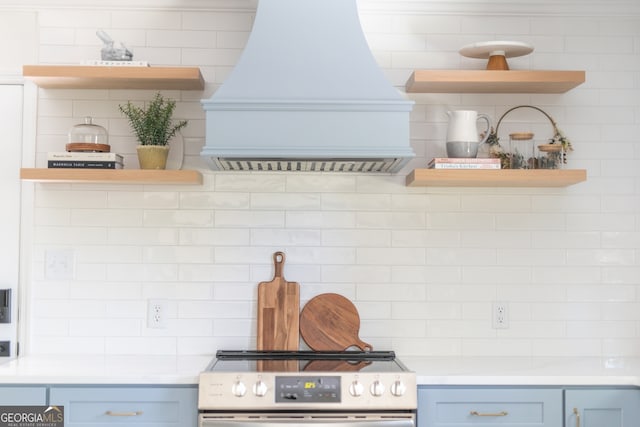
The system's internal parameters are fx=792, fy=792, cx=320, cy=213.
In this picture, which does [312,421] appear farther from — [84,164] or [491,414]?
[84,164]

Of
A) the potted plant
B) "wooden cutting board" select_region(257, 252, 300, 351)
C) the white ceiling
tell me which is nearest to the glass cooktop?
"wooden cutting board" select_region(257, 252, 300, 351)

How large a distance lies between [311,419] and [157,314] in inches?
38.3

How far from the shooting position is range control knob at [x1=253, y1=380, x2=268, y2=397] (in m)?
2.81

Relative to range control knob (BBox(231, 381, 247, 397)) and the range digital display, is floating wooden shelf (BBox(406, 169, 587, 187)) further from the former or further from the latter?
range control knob (BBox(231, 381, 247, 397))

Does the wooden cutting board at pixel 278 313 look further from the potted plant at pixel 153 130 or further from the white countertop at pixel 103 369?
the potted plant at pixel 153 130

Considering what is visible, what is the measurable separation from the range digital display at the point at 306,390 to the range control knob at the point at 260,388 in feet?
0.14

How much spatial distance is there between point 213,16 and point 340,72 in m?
0.82

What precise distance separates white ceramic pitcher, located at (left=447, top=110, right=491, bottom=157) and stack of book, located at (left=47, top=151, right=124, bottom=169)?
1.40 m

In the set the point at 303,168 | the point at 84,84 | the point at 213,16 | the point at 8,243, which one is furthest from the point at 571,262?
the point at 8,243

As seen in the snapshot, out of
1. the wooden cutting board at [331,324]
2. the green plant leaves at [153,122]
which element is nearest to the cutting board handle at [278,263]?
the wooden cutting board at [331,324]

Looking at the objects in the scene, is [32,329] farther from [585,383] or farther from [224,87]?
[585,383]

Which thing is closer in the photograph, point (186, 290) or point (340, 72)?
point (340, 72)

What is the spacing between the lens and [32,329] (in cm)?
342

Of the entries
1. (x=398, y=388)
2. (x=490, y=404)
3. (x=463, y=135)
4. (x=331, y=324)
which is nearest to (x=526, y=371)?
(x=490, y=404)
